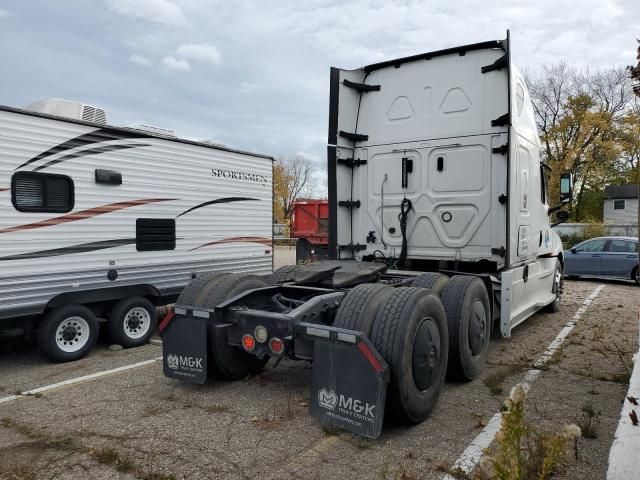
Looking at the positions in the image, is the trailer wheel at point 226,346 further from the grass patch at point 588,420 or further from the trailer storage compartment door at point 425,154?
the grass patch at point 588,420

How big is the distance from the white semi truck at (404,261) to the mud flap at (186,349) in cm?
1

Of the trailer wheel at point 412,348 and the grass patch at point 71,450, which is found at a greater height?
the trailer wheel at point 412,348

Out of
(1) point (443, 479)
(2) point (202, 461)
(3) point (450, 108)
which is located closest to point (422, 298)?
(1) point (443, 479)

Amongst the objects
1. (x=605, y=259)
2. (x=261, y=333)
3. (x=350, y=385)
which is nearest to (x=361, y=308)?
(x=350, y=385)

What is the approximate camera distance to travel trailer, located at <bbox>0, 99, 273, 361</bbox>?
18.4 ft

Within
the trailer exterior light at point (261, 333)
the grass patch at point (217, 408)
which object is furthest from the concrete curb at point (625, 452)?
the grass patch at point (217, 408)

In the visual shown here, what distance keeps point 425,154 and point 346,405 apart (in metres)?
3.68

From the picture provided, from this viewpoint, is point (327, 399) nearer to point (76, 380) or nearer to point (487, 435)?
point (487, 435)

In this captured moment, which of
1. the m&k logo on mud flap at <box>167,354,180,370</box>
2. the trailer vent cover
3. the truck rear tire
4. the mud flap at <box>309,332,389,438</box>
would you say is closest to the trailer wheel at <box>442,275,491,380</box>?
the mud flap at <box>309,332,389,438</box>

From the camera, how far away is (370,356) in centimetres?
346

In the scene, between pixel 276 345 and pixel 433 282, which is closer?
pixel 276 345

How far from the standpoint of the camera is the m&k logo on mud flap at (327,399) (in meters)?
3.60

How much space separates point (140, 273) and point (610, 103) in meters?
37.1

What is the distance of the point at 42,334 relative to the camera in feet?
18.9
